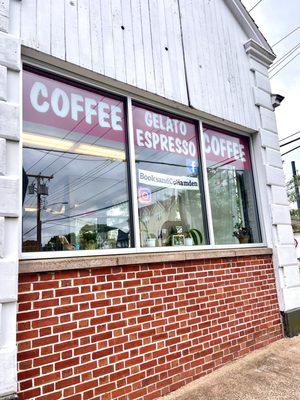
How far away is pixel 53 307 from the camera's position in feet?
8.89

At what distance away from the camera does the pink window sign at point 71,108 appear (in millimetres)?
3100

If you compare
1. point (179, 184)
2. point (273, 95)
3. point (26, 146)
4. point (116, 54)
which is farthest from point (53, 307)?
point (273, 95)

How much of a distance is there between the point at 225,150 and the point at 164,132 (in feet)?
3.75

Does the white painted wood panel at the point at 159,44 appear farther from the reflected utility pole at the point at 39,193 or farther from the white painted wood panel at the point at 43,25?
the reflected utility pole at the point at 39,193

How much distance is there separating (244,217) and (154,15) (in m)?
2.86

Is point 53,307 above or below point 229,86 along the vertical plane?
below

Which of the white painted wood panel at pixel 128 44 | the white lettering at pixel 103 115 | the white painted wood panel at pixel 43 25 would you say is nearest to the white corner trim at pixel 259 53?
the white painted wood panel at pixel 128 44

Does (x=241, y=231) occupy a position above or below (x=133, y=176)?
below

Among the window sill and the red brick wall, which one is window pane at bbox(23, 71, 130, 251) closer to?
the window sill

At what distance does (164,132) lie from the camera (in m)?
4.18

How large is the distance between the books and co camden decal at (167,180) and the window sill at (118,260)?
805mm

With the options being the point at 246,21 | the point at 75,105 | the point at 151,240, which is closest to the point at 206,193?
the point at 151,240

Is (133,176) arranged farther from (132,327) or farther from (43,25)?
(43,25)

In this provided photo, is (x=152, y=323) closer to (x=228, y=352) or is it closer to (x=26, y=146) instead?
(x=228, y=352)
